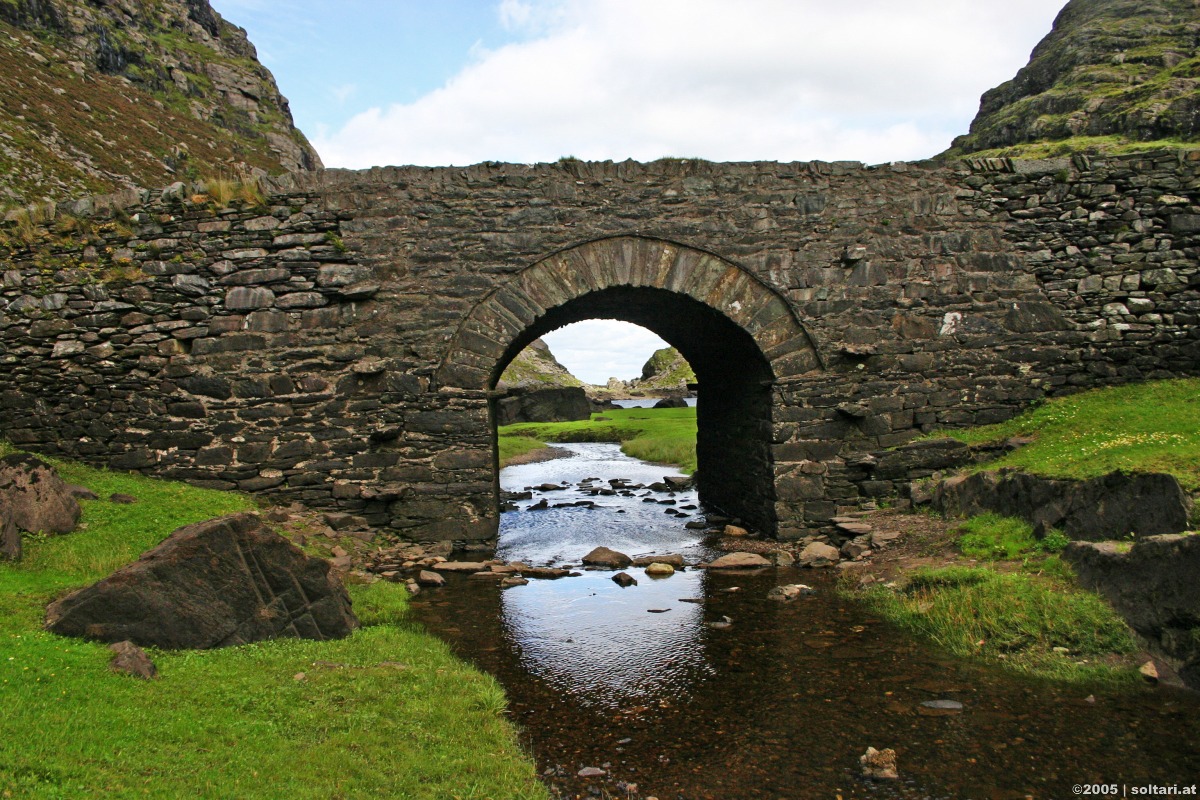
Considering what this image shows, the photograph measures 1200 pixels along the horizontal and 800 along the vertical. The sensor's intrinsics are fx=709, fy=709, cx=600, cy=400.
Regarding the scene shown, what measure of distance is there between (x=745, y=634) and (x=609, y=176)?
6.58 meters

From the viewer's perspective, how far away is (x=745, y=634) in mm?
6543

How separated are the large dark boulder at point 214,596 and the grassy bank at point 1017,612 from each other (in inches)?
202

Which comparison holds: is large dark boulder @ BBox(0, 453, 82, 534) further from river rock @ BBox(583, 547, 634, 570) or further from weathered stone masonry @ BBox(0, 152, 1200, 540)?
river rock @ BBox(583, 547, 634, 570)

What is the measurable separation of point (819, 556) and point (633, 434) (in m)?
22.2

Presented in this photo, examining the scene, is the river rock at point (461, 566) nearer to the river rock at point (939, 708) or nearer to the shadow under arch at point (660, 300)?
the shadow under arch at point (660, 300)

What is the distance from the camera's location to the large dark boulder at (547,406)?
39.8 m

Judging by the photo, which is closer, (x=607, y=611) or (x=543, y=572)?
(x=607, y=611)

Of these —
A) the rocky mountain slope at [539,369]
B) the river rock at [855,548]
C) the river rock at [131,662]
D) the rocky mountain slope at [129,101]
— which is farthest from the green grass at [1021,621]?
the rocky mountain slope at [539,369]

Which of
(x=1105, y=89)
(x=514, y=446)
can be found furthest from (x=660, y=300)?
(x=1105, y=89)

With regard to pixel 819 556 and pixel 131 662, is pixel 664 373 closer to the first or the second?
pixel 819 556

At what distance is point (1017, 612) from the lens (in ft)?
19.1

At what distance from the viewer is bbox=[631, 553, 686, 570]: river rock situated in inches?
368

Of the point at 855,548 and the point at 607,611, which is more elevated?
the point at 855,548

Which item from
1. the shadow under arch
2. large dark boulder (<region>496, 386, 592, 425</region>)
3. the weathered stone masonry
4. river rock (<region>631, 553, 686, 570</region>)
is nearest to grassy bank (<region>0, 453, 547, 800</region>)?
river rock (<region>631, 553, 686, 570</region>)
